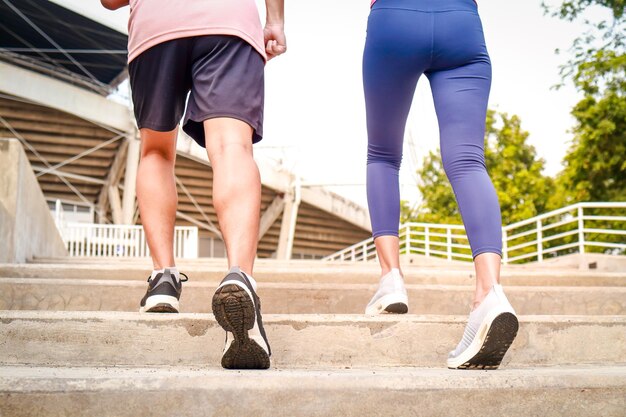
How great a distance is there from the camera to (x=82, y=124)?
26.3 meters

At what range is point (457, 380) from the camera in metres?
1.76

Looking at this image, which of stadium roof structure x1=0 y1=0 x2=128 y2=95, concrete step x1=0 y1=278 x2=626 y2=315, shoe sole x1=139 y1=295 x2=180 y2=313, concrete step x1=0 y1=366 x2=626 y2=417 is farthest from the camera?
stadium roof structure x1=0 y1=0 x2=128 y2=95

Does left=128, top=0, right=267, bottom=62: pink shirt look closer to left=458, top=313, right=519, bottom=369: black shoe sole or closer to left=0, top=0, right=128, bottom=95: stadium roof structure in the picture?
left=458, top=313, right=519, bottom=369: black shoe sole

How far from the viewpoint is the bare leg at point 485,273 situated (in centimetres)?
221

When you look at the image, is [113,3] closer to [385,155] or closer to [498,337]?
[385,155]

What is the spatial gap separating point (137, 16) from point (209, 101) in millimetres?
461

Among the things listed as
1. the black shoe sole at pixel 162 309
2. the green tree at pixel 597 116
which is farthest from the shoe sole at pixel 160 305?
the green tree at pixel 597 116

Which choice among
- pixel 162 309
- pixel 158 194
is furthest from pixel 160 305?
pixel 158 194

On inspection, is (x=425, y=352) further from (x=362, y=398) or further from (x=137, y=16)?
(x=137, y=16)

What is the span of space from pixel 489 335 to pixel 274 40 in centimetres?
134

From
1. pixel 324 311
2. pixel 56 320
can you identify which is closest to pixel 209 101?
pixel 56 320

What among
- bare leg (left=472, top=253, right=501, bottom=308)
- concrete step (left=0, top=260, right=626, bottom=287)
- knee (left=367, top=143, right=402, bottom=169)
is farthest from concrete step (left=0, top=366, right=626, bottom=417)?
concrete step (left=0, top=260, right=626, bottom=287)

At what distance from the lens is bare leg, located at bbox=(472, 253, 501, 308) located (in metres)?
2.21

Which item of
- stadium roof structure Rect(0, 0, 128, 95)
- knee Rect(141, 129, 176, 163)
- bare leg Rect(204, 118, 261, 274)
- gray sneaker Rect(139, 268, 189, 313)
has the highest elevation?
stadium roof structure Rect(0, 0, 128, 95)
